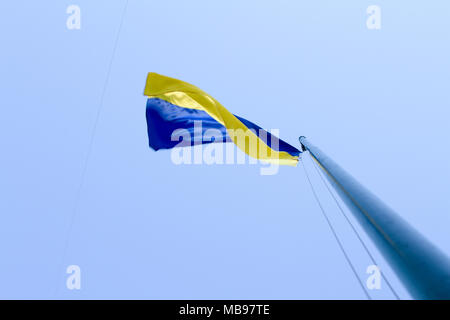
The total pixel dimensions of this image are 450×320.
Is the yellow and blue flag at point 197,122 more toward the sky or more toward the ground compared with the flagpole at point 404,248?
more toward the sky

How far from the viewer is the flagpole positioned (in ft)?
7.14

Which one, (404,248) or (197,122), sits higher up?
(197,122)

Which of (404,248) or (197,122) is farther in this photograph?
(197,122)

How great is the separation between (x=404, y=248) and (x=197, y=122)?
22.7 feet

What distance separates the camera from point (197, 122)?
8953 millimetres

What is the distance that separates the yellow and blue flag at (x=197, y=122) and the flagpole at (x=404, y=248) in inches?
188

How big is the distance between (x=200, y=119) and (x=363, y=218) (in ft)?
20.3

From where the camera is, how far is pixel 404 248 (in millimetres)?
2525

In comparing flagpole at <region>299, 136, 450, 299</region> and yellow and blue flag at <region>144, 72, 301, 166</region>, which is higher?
yellow and blue flag at <region>144, 72, 301, 166</region>

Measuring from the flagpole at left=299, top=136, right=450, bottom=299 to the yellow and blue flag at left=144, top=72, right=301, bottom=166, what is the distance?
4.76m

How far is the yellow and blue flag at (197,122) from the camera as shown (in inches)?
331

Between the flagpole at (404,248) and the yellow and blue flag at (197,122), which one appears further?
the yellow and blue flag at (197,122)
